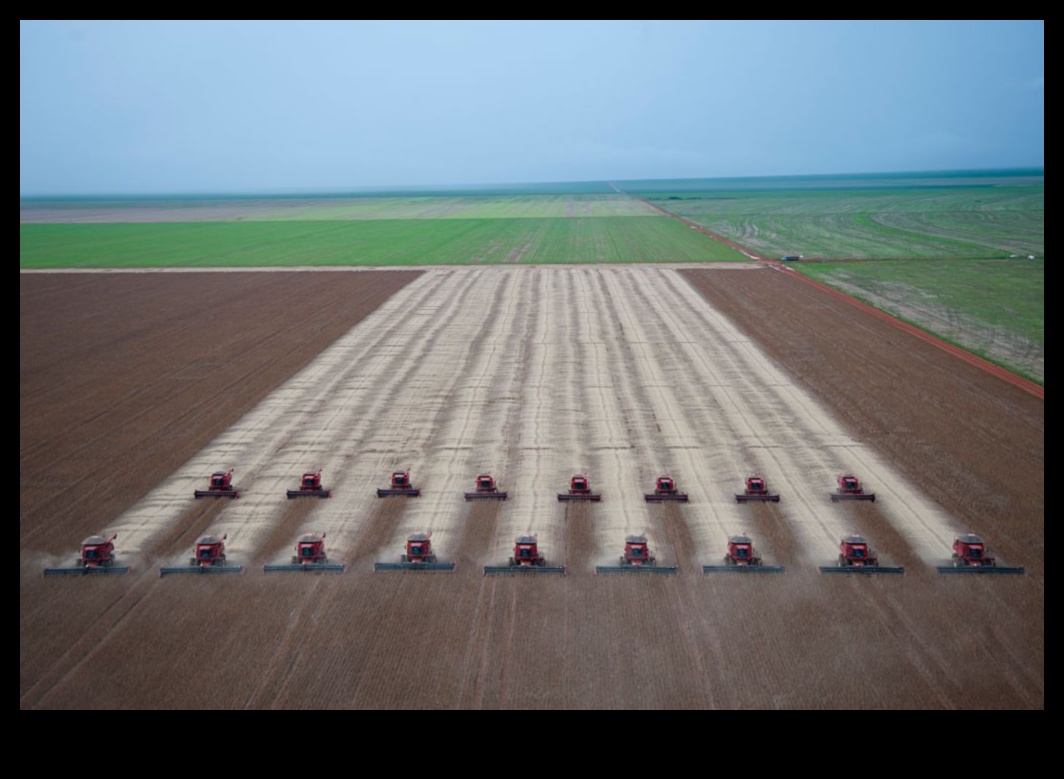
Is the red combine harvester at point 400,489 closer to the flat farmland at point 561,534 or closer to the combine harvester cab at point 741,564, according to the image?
the flat farmland at point 561,534

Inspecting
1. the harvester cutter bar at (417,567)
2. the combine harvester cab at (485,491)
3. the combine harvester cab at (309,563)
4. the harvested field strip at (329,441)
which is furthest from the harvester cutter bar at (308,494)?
the harvester cutter bar at (417,567)

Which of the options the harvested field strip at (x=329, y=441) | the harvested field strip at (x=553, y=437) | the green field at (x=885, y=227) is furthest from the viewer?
the green field at (x=885, y=227)

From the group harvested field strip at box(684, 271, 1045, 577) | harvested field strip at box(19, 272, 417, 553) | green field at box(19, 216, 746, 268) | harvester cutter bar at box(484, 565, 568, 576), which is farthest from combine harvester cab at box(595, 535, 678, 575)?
green field at box(19, 216, 746, 268)

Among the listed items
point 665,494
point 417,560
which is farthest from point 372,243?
point 417,560

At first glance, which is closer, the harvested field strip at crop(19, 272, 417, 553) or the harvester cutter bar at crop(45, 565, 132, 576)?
the harvester cutter bar at crop(45, 565, 132, 576)

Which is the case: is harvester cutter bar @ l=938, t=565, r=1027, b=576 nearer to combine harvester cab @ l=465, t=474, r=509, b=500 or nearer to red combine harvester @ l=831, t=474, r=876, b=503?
red combine harvester @ l=831, t=474, r=876, b=503

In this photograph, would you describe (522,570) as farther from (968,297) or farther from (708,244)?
(708,244)
